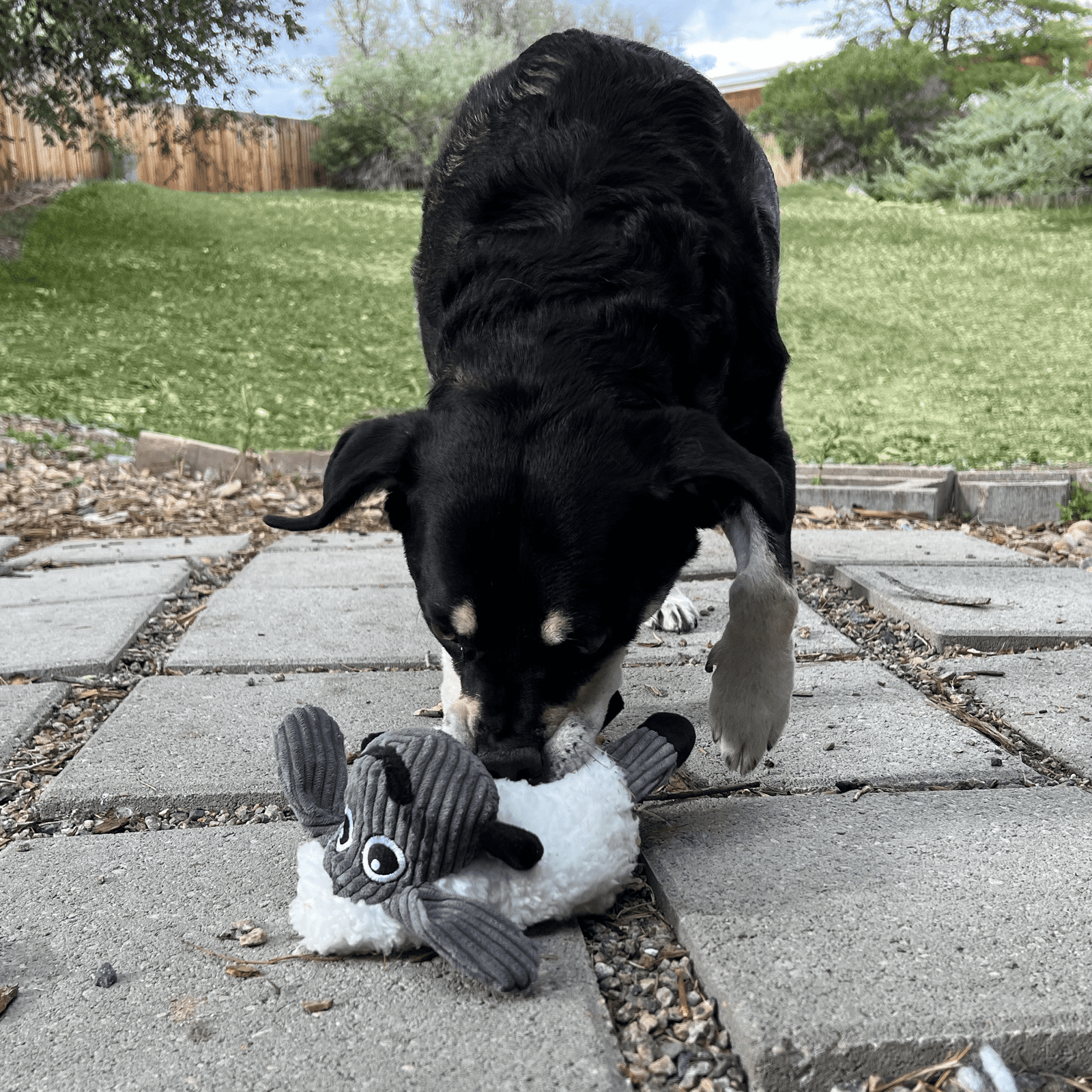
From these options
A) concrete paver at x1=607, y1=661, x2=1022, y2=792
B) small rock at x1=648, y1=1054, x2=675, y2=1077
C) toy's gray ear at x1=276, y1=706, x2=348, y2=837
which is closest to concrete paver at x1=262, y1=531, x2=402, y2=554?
concrete paver at x1=607, y1=661, x2=1022, y2=792

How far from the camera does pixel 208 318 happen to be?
10.9 meters

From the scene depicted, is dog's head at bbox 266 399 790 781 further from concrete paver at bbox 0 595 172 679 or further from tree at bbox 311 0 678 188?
tree at bbox 311 0 678 188

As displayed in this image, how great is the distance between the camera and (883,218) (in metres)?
18.7

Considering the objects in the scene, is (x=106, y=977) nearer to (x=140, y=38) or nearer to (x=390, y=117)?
(x=140, y=38)

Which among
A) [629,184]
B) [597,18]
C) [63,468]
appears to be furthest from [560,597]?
[597,18]

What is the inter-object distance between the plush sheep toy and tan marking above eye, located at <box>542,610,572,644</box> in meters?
0.36

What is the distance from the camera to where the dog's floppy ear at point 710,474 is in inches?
73.0

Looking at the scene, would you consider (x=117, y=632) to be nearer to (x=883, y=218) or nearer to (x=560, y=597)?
→ (x=560, y=597)

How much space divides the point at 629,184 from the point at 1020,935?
5.84 ft

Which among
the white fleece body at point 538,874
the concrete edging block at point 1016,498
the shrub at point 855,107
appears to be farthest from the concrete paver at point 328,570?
the shrub at point 855,107

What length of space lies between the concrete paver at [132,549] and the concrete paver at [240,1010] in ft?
9.36

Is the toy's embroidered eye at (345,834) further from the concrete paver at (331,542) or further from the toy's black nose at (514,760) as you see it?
the concrete paver at (331,542)

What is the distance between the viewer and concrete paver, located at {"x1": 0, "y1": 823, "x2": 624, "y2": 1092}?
127 cm

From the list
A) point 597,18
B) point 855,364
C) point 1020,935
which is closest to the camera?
point 1020,935
